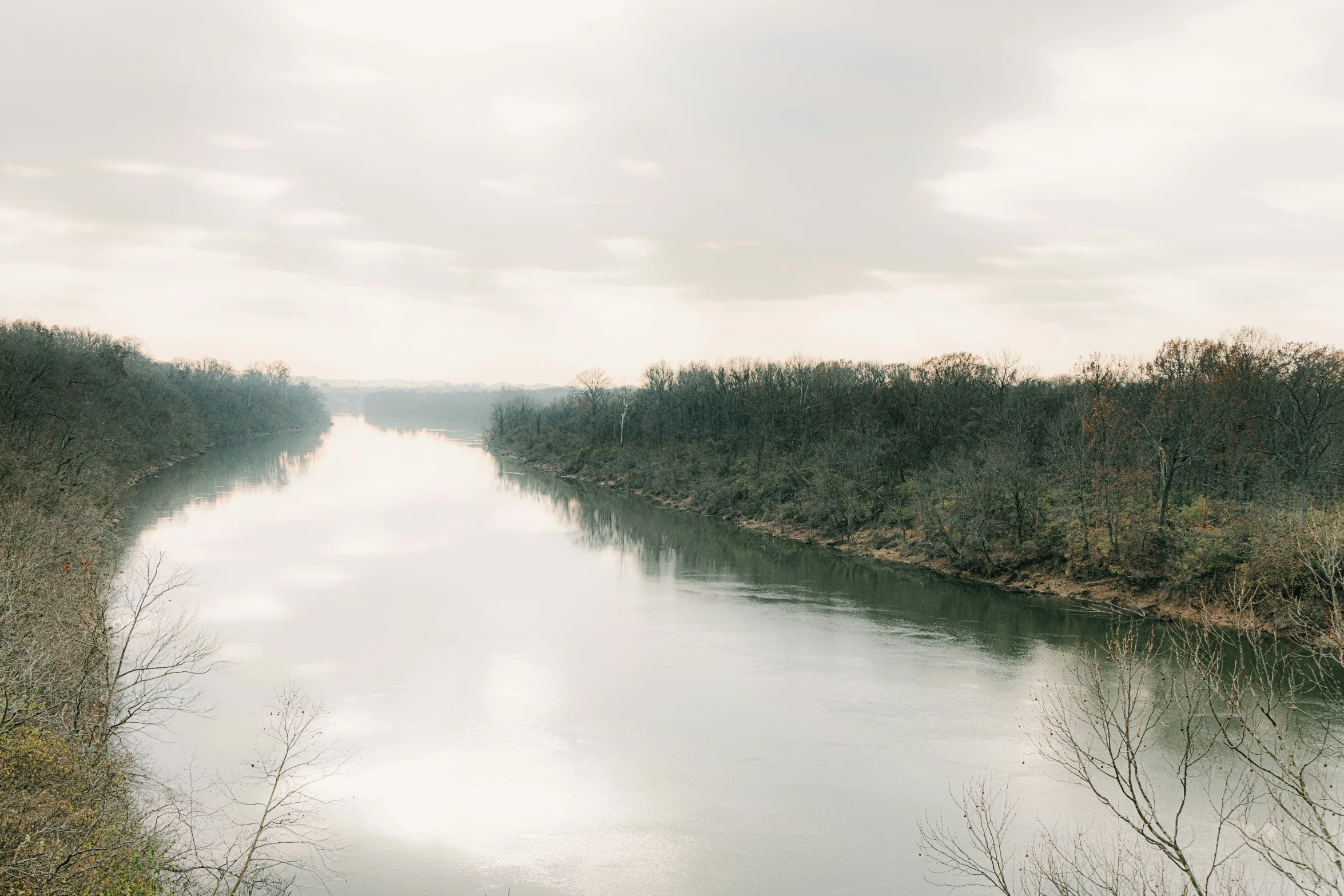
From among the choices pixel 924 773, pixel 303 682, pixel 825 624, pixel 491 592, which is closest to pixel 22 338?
pixel 491 592

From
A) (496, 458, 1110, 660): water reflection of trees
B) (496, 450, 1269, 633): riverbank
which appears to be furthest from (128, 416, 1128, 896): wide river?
(496, 450, 1269, 633): riverbank

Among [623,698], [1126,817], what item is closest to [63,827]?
[623,698]

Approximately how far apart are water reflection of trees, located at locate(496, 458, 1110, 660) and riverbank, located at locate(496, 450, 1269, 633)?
2.61 feet

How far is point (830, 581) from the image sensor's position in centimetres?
4284

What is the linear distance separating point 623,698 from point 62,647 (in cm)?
1367

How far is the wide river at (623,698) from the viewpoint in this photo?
55.6 ft

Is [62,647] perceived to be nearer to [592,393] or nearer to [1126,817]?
[1126,817]

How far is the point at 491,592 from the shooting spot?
126 feet

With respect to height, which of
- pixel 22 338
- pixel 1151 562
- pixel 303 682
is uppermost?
pixel 22 338

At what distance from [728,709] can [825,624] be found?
1039 cm

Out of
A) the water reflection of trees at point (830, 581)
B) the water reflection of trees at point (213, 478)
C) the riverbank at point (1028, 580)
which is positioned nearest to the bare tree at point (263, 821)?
the riverbank at point (1028, 580)

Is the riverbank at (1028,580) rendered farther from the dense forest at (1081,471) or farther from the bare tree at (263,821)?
the bare tree at (263,821)

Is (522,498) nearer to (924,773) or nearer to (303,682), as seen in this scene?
(303,682)

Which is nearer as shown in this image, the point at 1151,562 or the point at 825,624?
the point at 825,624
